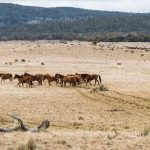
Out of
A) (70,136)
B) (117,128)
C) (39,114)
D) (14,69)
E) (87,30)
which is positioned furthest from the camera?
(87,30)

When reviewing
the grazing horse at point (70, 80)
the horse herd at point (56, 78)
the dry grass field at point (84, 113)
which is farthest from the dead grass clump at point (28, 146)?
the grazing horse at point (70, 80)

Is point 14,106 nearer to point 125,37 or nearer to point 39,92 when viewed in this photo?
point 39,92

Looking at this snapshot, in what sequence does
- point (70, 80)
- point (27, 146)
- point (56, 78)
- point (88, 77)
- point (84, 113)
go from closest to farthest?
point (27, 146)
point (84, 113)
point (70, 80)
point (56, 78)
point (88, 77)

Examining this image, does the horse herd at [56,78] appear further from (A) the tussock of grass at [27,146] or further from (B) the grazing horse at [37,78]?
(A) the tussock of grass at [27,146]

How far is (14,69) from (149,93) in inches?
740

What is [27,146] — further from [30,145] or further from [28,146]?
[30,145]

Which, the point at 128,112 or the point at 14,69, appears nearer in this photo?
the point at 128,112

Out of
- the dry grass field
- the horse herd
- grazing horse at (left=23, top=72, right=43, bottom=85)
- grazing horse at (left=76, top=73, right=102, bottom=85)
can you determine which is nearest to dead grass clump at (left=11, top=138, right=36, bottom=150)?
the dry grass field

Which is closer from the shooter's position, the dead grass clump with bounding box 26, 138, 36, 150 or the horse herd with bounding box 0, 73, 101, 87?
the dead grass clump with bounding box 26, 138, 36, 150

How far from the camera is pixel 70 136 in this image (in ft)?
52.6

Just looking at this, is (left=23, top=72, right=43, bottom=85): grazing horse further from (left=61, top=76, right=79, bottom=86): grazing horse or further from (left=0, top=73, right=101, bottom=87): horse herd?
(left=61, top=76, right=79, bottom=86): grazing horse

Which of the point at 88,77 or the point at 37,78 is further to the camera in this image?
the point at 88,77

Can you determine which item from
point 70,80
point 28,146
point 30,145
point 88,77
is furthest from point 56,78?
point 28,146

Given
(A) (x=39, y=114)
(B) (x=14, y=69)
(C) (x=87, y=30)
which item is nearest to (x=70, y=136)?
(A) (x=39, y=114)
